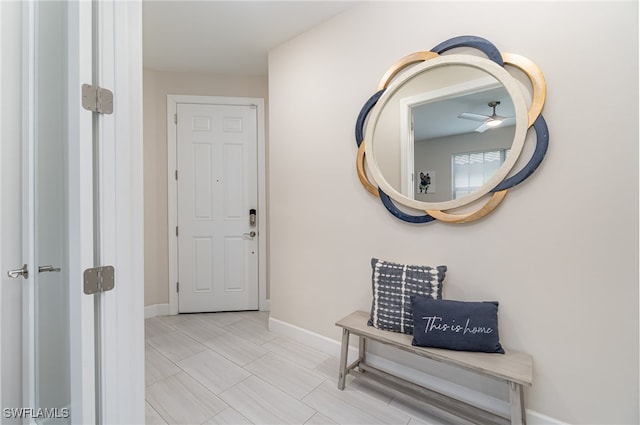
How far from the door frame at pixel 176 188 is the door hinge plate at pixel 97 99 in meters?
2.28

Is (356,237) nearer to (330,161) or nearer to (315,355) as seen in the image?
(330,161)

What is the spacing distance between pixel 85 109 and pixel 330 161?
1.59 metres

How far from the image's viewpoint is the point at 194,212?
317 centimetres

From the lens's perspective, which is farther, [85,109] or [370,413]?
[370,413]

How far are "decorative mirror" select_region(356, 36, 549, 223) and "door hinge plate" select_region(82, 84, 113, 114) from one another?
147cm

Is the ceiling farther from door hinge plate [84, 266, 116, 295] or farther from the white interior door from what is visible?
door hinge plate [84, 266, 116, 295]

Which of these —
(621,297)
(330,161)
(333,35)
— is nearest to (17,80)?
(330,161)

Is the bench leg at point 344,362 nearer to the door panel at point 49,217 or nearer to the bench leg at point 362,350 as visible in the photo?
the bench leg at point 362,350

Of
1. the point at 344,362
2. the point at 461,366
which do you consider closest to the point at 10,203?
the point at 344,362

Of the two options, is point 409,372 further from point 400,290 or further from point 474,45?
point 474,45

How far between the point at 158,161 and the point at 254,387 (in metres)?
2.48

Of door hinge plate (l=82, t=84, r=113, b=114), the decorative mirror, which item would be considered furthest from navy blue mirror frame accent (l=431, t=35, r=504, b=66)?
door hinge plate (l=82, t=84, r=113, b=114)

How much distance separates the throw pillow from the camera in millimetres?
1684

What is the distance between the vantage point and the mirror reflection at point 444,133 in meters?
1.59
